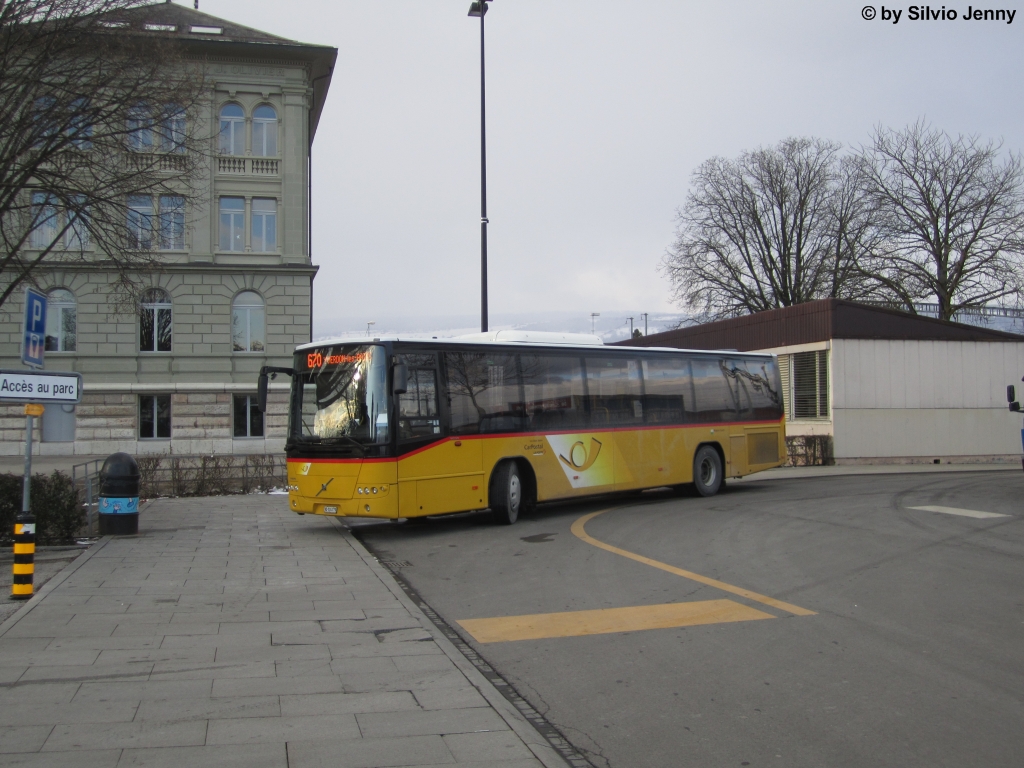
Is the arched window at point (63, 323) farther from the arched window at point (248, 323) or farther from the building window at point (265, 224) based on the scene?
the building window at point (265, 224)

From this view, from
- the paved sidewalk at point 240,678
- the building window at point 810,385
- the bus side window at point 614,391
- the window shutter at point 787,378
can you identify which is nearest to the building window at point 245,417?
the window shutter at point 787,378

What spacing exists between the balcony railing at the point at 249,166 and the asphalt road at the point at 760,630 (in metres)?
26.4

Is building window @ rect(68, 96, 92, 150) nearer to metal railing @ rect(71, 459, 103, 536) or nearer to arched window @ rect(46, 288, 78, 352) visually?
metal railing @ rect(71, 459, 103, 536)

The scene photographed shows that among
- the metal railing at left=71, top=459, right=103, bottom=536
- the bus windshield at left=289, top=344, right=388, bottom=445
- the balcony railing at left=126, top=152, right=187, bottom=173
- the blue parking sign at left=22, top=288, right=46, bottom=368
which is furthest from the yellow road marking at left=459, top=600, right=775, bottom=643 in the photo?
the balcony railing at left=126, top=152, right=187, bottom=173

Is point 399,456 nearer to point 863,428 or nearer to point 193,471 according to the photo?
point 193,471

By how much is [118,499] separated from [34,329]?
4.59 m

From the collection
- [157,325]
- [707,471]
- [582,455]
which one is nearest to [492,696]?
[582,455]

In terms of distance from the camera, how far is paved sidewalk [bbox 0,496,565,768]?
4688 millimetres

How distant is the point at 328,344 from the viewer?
45.5 ft

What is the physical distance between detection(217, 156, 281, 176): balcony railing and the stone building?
0.13 feet

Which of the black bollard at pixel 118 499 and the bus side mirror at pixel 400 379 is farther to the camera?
the black bollard at pixel 118 499

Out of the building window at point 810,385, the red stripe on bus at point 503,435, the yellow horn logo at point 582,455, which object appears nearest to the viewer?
the red stripe on bus at point 503,435

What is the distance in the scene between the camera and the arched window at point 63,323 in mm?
35812

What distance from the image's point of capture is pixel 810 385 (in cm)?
3008
